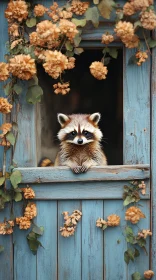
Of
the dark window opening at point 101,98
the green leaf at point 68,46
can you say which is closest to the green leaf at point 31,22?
the green leaf at point 68,46

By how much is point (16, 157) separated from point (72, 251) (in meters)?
0.91

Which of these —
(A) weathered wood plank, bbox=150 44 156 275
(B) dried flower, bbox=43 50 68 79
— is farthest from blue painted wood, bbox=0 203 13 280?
(B) dried flower, bbox=43 50 68 79

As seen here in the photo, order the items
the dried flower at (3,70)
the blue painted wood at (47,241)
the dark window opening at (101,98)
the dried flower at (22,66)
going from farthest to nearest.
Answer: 1. the dark window opening at (101,98)
2. the blue painted wood at (47,241)
3. the dried flower at (3,70)
4. the dried flower at (22,66)

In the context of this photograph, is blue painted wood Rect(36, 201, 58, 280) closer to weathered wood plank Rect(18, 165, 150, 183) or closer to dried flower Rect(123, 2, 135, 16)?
weathered wood plank Rect(18, 165, 150, 183)

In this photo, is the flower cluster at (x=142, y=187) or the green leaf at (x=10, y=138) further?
the flower cluster at (x=142, y=187)

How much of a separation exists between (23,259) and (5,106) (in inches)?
51.3

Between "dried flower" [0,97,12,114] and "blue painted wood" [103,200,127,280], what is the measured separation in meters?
1.13

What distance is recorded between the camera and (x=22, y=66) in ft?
13.3

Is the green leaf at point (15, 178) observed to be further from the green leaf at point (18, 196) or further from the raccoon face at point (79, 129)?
the raccoon face at point (79, 129)

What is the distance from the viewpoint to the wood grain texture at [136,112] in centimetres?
436

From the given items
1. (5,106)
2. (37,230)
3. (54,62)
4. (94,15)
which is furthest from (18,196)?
(94,15)

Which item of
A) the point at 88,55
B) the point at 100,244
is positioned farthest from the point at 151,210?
the point at 88,55

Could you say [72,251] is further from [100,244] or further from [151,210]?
[151,210]

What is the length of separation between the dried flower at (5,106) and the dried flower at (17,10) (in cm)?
64
